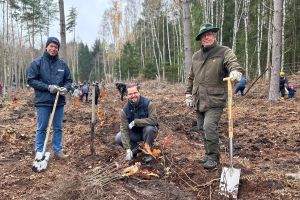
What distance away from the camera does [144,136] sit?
5219mm

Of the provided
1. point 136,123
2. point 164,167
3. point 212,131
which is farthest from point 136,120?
point 212,131

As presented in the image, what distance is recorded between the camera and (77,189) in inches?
157

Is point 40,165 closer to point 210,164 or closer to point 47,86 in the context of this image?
point 47,86

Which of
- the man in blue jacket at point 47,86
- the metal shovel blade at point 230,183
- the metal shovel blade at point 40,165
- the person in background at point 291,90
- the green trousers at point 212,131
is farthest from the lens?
the person in background at point 291,90

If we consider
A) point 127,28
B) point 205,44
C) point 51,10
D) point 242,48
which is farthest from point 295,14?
point 127,28

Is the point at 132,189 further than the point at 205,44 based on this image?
No

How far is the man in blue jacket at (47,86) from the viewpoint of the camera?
5.49 metres

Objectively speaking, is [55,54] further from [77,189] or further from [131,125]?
[77,189]

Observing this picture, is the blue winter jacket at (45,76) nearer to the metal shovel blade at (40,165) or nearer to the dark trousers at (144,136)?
the metal shovel blade at (40,165)

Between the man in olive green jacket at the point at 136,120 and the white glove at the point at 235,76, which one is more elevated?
the white glove at the point at 235,76

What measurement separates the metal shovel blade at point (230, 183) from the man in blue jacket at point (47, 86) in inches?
110

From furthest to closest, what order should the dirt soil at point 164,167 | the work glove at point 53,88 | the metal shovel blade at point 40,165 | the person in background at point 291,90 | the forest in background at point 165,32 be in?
the forest in background at point 165,32, the person in background at point 291,90, the work glove at point 53,88, the metal shovel blade at point 40,165, the dirt soil at point 164,167

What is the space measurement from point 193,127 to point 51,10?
123 feet

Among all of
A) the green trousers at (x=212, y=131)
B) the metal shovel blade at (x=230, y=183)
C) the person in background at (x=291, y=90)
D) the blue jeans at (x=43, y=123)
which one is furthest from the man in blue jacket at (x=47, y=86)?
the person in background at (x=291, y=90)
